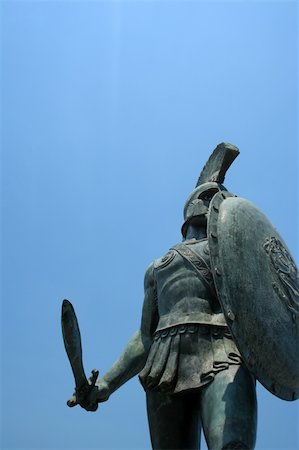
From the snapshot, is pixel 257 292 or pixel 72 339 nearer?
pixel 257 292

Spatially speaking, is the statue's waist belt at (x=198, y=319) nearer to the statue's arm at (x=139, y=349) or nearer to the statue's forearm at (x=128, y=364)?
the statue's arm at (x=139, y=349)

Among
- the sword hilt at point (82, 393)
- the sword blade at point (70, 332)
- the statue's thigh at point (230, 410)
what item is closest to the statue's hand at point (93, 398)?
the sword hilt at point (82, 393)

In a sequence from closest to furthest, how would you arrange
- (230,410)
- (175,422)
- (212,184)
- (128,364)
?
(230,410) → (175,422) → (128,364) → (212,184)

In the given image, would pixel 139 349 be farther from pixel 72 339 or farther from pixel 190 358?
pixel 72 339

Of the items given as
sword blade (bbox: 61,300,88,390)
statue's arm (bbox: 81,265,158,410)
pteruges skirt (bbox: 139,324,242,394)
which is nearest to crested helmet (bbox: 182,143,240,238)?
statue's arm (bbox: 81,265,158,410)

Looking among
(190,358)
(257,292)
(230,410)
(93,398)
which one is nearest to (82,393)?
(93,398)

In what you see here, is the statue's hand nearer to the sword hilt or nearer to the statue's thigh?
the sword hilt

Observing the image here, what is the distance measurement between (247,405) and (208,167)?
8.11ft

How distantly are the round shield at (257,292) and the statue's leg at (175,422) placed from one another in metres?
0.87

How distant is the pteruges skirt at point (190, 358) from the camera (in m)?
5.92

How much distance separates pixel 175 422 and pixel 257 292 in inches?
54.7

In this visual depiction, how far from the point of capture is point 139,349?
686 centimetres

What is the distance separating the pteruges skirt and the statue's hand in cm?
54

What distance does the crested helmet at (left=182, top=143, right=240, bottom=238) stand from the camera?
22.7 ft
